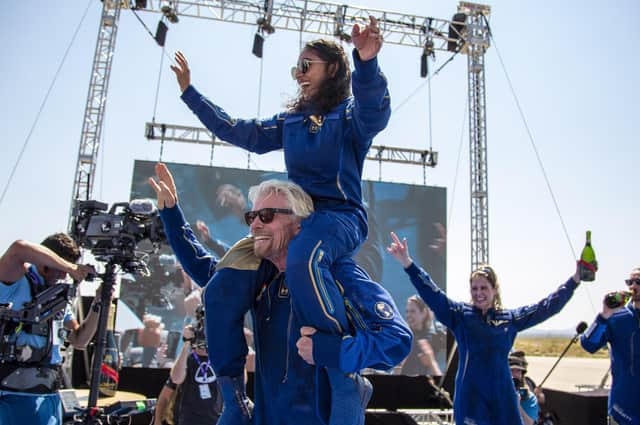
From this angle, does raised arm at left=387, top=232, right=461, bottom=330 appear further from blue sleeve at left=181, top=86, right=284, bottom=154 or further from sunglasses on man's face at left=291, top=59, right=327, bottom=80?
sunglasses on man's face at left=291, top=59, right=327, bottom=80

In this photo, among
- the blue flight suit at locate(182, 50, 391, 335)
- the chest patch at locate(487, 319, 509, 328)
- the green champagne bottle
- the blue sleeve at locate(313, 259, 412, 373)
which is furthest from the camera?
the green champagne bottle

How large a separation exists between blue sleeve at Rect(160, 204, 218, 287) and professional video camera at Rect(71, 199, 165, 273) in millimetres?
1066

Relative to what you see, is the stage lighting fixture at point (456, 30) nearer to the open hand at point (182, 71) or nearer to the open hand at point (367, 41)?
the open hand at point (182, 71)

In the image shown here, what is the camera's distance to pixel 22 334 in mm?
2914

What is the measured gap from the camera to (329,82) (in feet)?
6.39

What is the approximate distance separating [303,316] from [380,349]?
0.88ft

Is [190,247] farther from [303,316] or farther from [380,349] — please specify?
[380,349]

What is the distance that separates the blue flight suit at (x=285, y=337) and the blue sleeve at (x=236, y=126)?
0.53 metres

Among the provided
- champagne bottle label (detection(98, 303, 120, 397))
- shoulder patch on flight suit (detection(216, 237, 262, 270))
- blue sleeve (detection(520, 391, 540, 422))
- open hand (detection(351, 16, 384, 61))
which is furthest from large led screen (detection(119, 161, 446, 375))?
open hand (detection(351, 16, 384, 61))

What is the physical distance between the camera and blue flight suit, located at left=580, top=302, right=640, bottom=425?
13.3 feet

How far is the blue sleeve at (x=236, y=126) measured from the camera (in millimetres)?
2121

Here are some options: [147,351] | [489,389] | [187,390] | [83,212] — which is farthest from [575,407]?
[147,351]

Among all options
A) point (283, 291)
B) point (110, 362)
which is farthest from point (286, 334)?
point (110, 362)

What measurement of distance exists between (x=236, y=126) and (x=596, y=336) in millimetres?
3839
